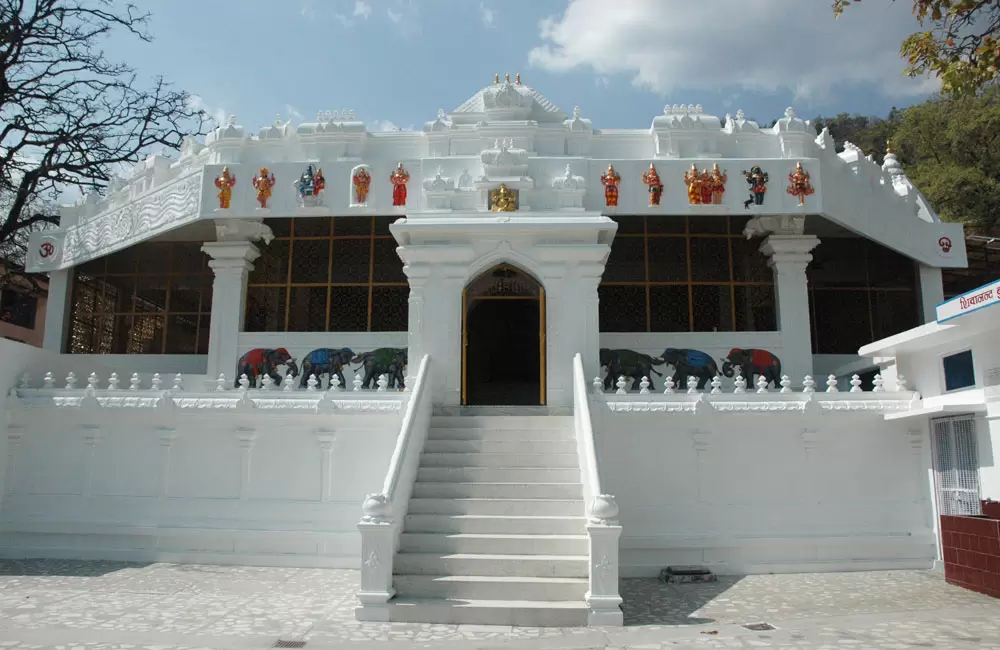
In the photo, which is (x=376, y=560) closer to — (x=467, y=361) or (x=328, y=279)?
(x=467, y=361)

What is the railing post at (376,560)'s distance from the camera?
7.36m

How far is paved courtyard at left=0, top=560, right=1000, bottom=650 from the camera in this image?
6.57 m

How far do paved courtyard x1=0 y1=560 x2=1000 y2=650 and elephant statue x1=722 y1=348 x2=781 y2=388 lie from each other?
4.46 meters

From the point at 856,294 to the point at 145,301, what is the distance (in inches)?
575

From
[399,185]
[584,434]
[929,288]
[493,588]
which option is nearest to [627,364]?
[584,434]

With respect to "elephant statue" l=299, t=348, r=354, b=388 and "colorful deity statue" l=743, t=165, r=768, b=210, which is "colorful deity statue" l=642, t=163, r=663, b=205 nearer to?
"colorful deity statue" l=743, t=165, r=768, b=210

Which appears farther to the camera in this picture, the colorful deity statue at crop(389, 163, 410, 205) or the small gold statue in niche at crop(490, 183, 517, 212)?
the colorful deity statue at crop(389, 163, 410, 205)

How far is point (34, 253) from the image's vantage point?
603 inches

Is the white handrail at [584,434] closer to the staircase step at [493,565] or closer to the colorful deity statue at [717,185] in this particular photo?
the staircase step at [493,565]

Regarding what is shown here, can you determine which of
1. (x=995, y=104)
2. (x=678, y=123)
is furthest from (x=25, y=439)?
(x=995, y=104)

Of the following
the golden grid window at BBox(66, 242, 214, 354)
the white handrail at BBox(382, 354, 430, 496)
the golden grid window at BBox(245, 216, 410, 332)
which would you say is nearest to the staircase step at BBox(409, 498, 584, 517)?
the white handrail at BBox(382, 354, 430, 496)

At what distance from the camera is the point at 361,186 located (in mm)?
13836

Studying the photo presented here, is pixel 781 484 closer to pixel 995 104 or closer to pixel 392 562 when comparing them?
pixel 392 562

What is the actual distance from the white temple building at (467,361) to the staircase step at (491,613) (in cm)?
3
